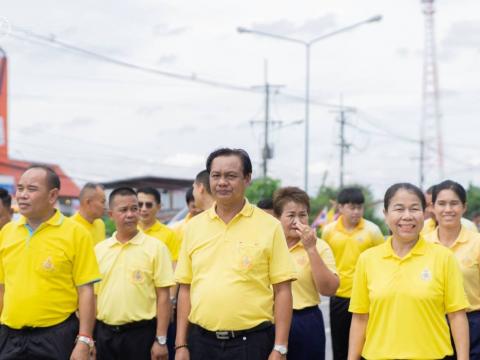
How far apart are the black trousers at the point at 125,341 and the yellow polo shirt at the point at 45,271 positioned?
0.98 m

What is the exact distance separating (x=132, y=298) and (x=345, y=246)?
111 inches

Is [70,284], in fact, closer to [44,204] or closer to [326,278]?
[44,204]

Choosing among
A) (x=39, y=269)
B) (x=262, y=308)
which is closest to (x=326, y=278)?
(x=262, y=308)

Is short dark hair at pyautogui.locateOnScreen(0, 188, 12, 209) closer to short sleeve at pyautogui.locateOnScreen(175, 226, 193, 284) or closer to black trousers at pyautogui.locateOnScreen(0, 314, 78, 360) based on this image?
black trousers at pyautogui.locateOnScreen(0, 314, 78, 360)

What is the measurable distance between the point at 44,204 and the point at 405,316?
7.95 feet

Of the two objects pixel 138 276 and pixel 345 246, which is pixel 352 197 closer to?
pixel 345 246

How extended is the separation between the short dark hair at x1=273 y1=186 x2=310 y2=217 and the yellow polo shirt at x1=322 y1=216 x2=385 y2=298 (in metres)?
2.27

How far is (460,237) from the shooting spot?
6.33 m

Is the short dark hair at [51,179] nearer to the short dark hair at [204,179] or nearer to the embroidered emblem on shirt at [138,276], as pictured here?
the embroidered emblem on shirt at [138,276]

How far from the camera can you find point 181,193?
50.3 m

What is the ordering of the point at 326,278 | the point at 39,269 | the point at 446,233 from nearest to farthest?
the point at 39,269 < the point at 326,278 < the point at 446,233

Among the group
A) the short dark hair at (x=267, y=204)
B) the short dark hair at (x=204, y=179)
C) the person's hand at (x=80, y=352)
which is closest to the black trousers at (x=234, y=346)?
the person's hand at (x=80, y=352)

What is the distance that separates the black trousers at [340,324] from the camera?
823 centimetres

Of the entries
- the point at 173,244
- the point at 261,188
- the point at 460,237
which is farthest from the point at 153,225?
the point at 261,188
